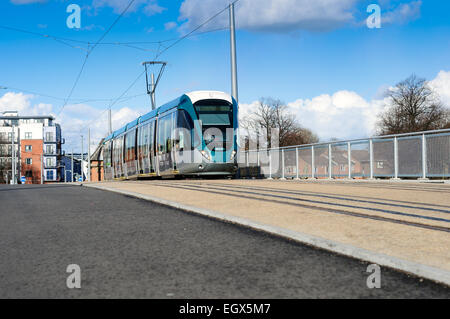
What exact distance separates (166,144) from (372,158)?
7.71 metres

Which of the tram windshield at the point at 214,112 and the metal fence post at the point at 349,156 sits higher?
the tram windshield at the point at 214,112

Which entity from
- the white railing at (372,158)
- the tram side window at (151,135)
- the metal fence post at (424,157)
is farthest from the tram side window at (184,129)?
the metal fence post at (424,157)

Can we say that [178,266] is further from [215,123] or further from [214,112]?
[214,112]

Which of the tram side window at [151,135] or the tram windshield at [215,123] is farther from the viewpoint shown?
the tram side window at [151,135]

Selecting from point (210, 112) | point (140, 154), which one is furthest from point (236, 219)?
point (140, 154)

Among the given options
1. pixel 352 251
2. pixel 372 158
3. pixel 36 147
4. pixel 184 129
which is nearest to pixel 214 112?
pixel 184 129

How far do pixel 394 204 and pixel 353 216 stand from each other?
1719mm

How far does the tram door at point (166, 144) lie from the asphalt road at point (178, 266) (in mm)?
11719

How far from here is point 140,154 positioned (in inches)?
886

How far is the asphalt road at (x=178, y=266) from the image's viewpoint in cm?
321

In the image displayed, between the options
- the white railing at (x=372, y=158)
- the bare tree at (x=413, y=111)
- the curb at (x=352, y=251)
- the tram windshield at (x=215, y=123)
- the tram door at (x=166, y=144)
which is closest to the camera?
the curb at (x=352, y=251)

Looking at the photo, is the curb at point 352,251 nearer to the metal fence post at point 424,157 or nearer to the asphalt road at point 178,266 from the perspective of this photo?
the asphalt road at point 178,266
